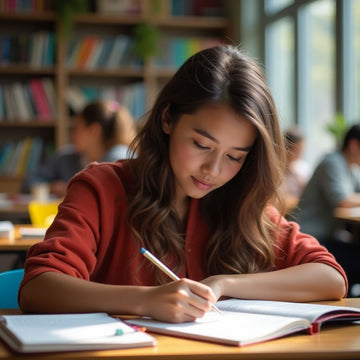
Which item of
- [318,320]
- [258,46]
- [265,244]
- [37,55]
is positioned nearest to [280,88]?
[258,46]

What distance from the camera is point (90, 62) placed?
6.53 meters

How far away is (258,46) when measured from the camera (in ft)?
21.8

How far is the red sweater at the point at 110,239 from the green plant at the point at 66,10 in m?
4.76

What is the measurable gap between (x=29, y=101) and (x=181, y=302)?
18.0 feet

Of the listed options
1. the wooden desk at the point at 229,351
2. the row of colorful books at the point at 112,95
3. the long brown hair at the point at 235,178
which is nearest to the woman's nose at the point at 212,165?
the long brown hair at the point at 235,178

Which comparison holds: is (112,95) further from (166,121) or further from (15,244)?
Result: (166,121)

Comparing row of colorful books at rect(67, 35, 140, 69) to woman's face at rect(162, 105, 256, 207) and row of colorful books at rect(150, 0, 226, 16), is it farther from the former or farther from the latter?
woman's face at rect(162, 105, 256, 207)

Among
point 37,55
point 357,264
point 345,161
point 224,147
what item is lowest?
point 357,264

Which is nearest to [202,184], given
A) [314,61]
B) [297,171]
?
[297,171]

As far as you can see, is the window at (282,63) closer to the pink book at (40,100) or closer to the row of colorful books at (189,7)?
the row of colorful books at (189,7)

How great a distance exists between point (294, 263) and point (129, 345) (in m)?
0.70

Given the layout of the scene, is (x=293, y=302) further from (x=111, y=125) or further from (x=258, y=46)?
(x=258, y=46)

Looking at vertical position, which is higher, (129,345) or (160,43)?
(160,43)

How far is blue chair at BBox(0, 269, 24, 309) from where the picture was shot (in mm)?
1711
